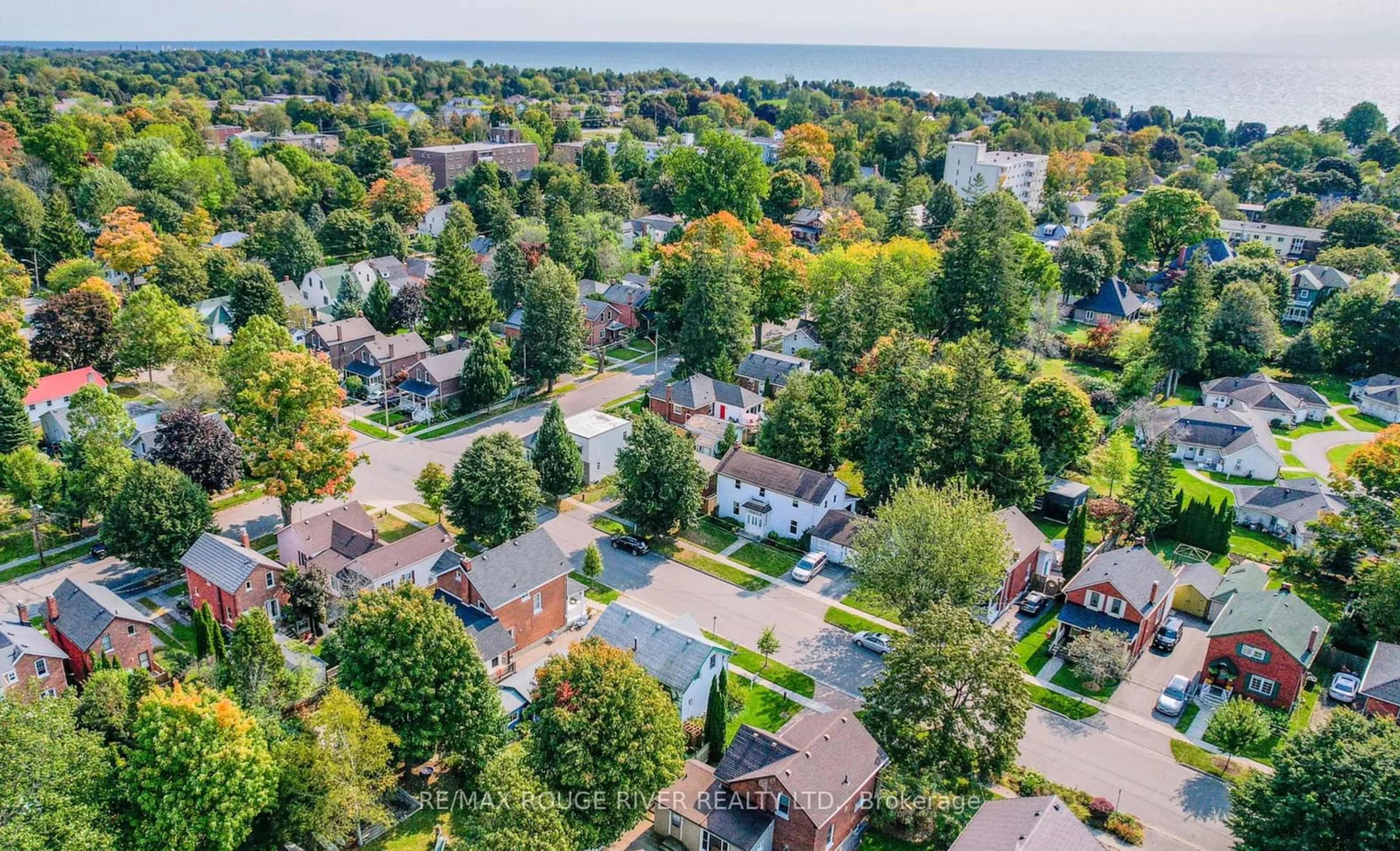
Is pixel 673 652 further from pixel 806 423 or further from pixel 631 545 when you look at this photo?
pixel 806 423

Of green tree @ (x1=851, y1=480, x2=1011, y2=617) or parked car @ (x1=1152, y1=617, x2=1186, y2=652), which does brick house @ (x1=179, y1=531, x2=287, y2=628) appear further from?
parked car @ (x1=1152, y1=617, x2=1186, y2=652)

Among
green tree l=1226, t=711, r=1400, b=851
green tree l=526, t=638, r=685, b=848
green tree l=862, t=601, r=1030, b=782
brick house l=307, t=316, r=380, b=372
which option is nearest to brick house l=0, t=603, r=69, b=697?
green tree l=526, t=638, r=685, b=848

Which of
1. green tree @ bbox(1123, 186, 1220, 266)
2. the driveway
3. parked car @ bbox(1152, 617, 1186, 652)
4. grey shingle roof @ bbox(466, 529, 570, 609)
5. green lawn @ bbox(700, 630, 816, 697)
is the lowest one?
green lawn @ bbox(700, 630, 816, 697)

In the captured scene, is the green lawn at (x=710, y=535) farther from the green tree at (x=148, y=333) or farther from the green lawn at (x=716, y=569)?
the green tree at (x=148, y=333)

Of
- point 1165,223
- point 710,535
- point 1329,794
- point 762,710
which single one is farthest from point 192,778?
point 1165,223

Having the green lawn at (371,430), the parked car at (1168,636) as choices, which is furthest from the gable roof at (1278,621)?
the green lawn at (371,430)
